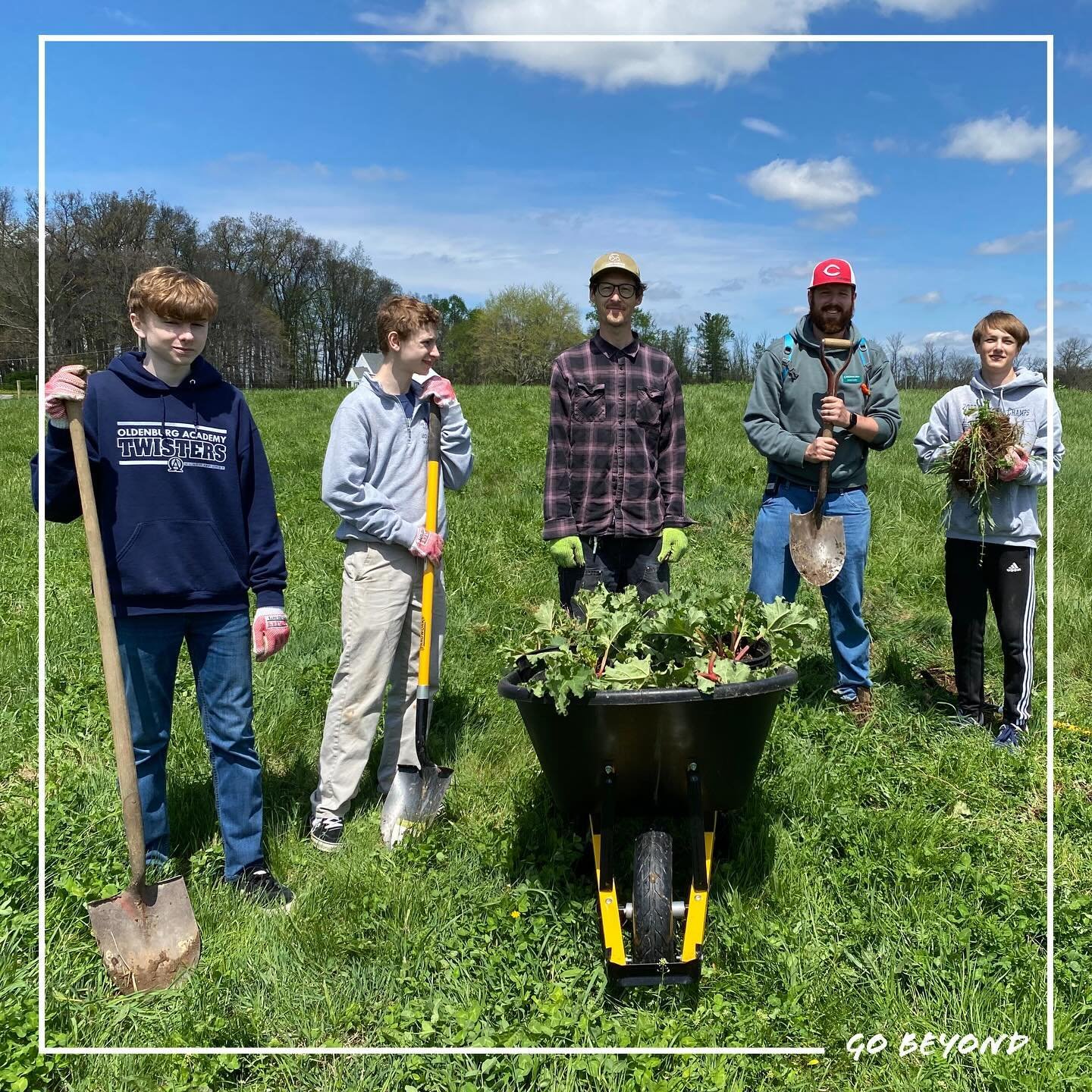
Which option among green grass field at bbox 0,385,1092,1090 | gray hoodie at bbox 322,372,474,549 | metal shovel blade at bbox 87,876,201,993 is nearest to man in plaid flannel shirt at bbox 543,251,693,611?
gray hoodie at bbox 322,372,474,549

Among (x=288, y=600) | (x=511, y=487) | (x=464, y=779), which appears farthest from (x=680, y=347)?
(x=464, y=779)

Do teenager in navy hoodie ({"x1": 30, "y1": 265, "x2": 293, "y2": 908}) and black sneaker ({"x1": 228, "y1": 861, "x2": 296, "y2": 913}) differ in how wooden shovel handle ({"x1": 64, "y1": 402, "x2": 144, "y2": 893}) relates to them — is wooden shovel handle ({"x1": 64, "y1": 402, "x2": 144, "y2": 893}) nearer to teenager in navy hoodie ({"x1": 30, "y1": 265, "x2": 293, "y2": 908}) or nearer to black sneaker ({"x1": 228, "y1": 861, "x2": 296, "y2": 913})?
teenager in navy hoodie ({"x1": 30, "y1": 265, "x2": 293, "y2": 908})

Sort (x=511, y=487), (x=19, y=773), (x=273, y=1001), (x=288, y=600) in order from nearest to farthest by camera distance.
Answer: (x=273, y=1001) → (x=19, y=773) → (x=288, y=600) → (x=511, y=487)

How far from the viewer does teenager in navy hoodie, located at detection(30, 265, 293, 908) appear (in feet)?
9.89

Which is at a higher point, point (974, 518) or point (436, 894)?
point (974, 518)

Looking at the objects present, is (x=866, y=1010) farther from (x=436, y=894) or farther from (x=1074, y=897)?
(x=436, y=894)

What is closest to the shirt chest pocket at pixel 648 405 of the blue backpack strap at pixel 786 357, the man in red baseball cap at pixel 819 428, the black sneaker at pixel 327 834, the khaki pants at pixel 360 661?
the man in red baseball cap at pixel 819 428

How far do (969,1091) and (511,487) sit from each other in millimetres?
8254

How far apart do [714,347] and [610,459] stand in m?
24.7

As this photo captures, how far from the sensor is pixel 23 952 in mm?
2916

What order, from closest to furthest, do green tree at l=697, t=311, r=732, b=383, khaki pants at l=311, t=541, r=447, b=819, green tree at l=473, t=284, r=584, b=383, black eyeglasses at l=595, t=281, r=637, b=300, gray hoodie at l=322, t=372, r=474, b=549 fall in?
1. gray hoodie at l=322, t=372, r=474, b=549
2. khaki pants at l=311, t=541, r=447, b=819
3. black eyeglasses at l=595, t=281, r=637, b=300
4. green tree at l=697, t=311, r=732, b=383
5. green tree at l=473, t=284, r=584, b=383

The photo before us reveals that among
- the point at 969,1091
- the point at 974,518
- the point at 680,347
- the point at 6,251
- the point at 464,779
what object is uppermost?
the point at 6,251

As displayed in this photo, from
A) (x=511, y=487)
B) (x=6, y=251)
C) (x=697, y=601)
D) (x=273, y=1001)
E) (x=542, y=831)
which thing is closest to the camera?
(x=273, y=1001)

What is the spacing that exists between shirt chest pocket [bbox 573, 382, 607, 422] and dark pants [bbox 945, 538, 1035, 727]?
2112 millimetres
